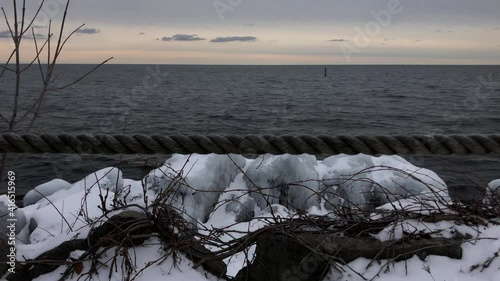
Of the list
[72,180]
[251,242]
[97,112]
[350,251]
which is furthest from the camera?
[97,112]

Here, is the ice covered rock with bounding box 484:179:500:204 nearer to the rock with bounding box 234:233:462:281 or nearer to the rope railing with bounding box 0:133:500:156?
the rope railing with bounding box 0:133:500:156

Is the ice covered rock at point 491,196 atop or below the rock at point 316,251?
atop

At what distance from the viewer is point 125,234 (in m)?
1.97

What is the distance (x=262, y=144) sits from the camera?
1972mm

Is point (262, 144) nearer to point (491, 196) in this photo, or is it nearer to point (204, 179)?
point (491, 196)

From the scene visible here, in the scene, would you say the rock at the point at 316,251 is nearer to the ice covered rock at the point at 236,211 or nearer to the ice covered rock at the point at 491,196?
the ice covered rock at the point at 491,196

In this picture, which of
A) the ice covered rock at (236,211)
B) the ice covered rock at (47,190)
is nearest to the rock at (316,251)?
the ice covered rock at (236,211)

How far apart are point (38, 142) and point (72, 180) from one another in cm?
1309

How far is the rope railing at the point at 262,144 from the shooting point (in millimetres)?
1973

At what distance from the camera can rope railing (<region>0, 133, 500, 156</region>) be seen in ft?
6.47

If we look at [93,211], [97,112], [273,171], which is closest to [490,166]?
[273,171]

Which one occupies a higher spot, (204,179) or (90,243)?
(90,243)

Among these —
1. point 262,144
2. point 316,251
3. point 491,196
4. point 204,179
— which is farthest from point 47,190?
point 491,196

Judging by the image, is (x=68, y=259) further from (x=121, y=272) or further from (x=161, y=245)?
(x=161, y=245)
